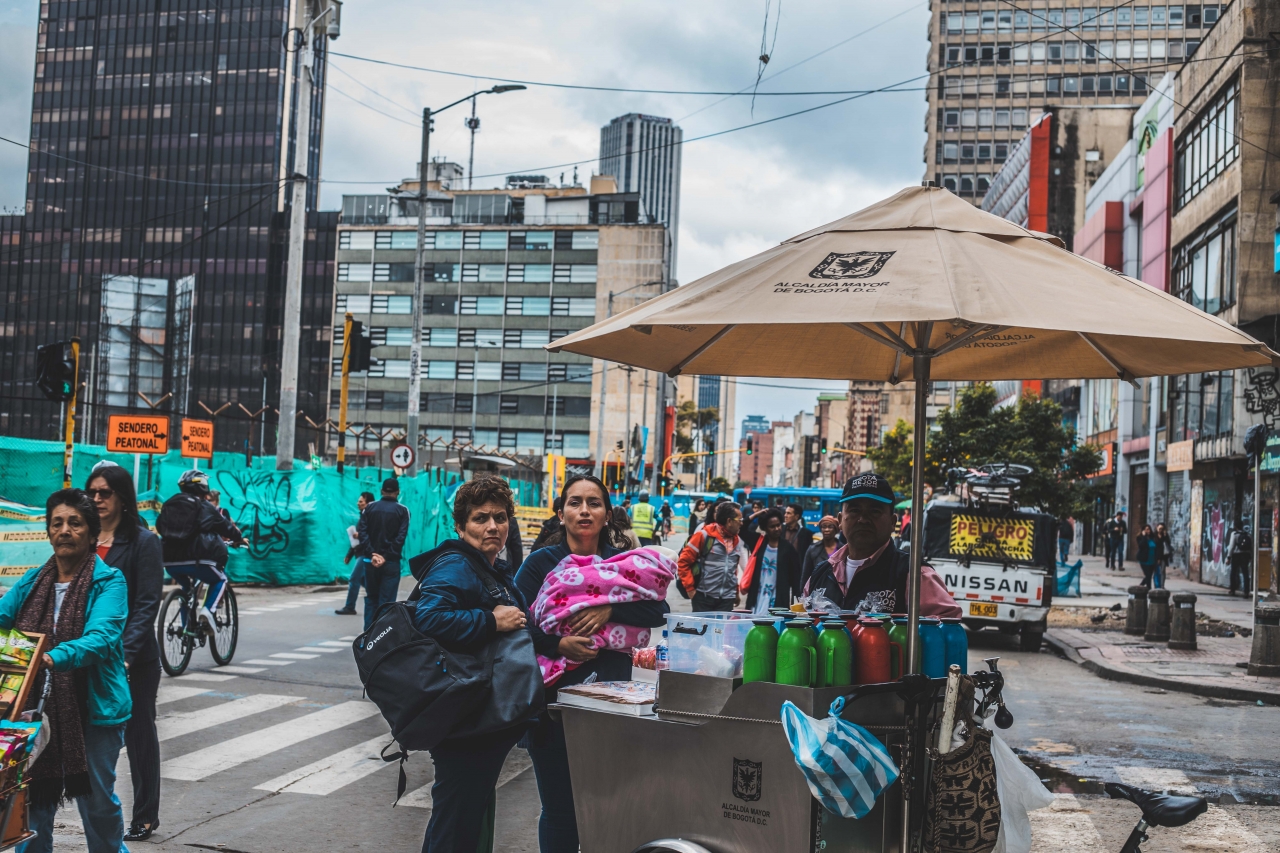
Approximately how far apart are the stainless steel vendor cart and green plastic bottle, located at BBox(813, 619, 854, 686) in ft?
0.19

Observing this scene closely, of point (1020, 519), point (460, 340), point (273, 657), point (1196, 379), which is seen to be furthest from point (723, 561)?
point (460, 340)

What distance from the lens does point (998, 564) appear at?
52.9 feet

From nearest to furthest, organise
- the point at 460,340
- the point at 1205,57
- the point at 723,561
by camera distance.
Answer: the point at 723,561 < the point at 1205,57 < the point at 460,340

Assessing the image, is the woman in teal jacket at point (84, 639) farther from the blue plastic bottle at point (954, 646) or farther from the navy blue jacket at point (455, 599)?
the blue plastic bottle at point (954, 646)

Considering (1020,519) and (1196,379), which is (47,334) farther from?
(1020,519)

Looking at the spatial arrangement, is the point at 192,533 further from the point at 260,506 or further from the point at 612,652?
the point at 260,506

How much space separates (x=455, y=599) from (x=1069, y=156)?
242 ft

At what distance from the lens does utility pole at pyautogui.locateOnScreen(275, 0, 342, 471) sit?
21406mm

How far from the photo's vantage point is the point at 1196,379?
1399 inches

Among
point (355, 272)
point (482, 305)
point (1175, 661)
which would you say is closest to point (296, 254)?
point (1175, 661)

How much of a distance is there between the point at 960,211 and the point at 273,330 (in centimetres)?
11698

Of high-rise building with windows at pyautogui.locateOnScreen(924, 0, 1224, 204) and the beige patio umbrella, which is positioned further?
high-rise building with windows at pyautogui.locateOnScreen(924, 0, 1224, 204)

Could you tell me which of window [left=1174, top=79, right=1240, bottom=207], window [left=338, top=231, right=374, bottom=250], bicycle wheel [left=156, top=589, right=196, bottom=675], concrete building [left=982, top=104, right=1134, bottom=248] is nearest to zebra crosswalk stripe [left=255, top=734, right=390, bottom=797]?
bicycle wheel [left=156, top=589, right=196, bottom=675]

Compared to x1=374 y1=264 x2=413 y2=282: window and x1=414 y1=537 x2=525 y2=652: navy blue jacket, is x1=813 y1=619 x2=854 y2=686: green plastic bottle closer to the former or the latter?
x1=414 y1=537 x2=525 y2=652: navy blue jacket
